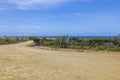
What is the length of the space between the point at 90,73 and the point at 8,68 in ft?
16.9

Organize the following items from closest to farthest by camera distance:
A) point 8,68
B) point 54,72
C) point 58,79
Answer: point 58,79 < point 54,72 < point 8,68

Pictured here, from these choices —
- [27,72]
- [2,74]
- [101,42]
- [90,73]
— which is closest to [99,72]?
[90,73]

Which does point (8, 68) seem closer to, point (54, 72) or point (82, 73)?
point (54, 72)

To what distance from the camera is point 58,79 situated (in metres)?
12.6

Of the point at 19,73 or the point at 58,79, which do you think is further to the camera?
the point at 19,73

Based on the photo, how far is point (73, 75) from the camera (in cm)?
1352

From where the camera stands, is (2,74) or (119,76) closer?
(119,76)

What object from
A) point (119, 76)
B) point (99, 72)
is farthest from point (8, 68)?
point (119, 76)

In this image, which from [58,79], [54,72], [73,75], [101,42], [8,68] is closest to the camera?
[58,79]

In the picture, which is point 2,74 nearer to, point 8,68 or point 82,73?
point 8,68

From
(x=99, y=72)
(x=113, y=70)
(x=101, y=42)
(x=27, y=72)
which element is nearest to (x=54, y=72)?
(x=27, y=72)

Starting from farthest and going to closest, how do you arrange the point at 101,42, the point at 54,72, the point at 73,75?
the point at 101,42 → the point at 54,72 → the point at 73,75

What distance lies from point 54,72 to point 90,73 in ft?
6.47

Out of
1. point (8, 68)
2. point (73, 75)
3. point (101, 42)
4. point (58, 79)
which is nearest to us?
point (58, 79)
